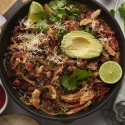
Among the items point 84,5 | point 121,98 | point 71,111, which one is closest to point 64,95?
point 71,111

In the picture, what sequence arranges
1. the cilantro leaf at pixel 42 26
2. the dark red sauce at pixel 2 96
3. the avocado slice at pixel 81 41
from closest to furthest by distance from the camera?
1. the avocado slice at pixel 81 41
2. the cilantro leaf at pixel 42 26
3. the dark red sauce at pixel 2 96

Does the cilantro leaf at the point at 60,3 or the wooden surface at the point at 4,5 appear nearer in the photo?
the cilantro leaf at the point at 60,3

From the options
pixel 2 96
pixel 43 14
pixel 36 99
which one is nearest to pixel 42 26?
pixel 43 14

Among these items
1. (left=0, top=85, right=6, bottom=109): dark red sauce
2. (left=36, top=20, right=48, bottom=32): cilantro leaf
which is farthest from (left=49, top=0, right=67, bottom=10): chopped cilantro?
(left=0, top=85, right=6, bottom=109): dark red sauce

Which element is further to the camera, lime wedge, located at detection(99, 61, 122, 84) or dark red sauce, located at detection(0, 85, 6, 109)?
dark red sauce, located at detection(0, 85, 6, 109)

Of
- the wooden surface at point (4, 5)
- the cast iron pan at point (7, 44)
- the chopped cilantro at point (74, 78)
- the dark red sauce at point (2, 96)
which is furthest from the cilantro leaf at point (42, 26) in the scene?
the dark red sauce at point (2, 96)

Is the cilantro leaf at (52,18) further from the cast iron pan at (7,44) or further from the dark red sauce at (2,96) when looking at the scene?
the dark red sauce at (2,96)

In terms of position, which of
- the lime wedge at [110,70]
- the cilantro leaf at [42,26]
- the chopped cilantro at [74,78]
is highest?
the cilantro leaf at [42,26]

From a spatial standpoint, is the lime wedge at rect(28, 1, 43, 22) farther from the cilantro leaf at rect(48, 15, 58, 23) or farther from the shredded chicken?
the shredded chicken
